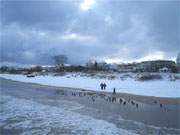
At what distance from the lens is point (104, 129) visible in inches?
531

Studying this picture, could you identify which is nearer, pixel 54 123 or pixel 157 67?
pixel 54 123

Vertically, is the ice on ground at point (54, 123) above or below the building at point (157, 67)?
below

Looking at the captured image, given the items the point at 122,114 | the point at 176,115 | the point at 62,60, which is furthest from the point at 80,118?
the point at 62,60

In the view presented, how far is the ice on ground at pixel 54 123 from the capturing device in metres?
13.1

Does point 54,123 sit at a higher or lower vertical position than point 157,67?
lower

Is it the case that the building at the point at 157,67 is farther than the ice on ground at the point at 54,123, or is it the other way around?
the building at the point at 157,67

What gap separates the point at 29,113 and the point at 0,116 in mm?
2082

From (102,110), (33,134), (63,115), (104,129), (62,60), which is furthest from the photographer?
(62,60)

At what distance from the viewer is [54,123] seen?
14.9 m

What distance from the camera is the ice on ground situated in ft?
43.0

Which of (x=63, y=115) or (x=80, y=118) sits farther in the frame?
(x=63, y=115)

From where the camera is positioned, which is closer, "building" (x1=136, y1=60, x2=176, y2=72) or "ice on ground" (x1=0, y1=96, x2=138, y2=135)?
"ice on ground" (x1=0, y1=96, x2=138, y2=135)

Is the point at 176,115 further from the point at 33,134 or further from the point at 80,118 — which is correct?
the point at 33,134

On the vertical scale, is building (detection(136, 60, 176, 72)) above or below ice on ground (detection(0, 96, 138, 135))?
above
